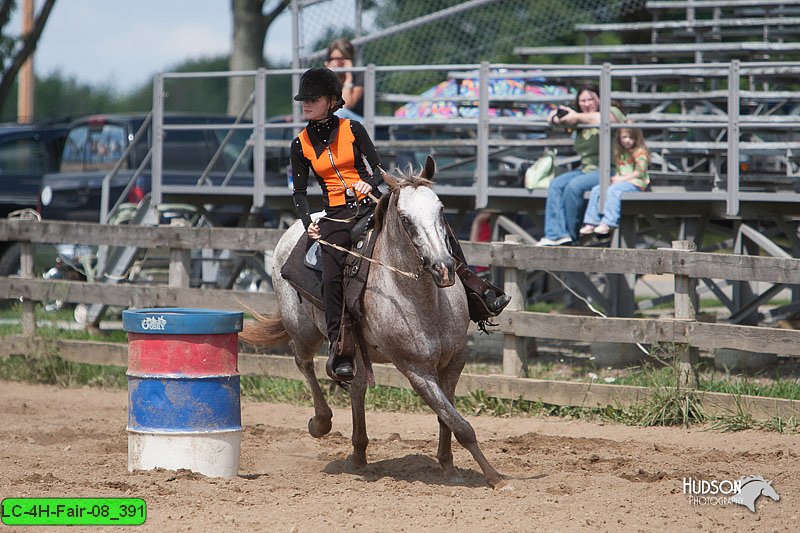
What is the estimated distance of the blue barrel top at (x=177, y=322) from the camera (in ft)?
22.5

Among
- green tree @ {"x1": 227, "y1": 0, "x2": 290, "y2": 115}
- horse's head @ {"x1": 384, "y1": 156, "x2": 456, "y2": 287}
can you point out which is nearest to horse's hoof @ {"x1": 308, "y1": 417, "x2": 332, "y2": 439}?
horse's head @ {"x1": 384, "y1": 156, "x2": 456, "y2": 287}

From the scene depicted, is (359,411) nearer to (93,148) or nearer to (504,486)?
(504,486)

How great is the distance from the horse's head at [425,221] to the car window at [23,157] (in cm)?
1302

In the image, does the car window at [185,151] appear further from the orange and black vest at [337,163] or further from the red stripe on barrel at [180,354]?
the red stripe on barrel at [180,354]

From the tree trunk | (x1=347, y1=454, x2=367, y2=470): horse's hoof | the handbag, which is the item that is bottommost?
(x1=347, y1=454, x2=367, y2=470): horse's hoof

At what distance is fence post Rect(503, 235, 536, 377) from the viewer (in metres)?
9.48

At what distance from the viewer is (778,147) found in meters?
10.1

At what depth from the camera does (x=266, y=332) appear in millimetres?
8586

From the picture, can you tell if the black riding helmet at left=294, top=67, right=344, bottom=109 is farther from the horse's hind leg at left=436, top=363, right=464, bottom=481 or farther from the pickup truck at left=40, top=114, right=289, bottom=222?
the pickup truck at left=40, top=114, right=289, bottom=222

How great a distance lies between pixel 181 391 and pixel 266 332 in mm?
Result: 1718

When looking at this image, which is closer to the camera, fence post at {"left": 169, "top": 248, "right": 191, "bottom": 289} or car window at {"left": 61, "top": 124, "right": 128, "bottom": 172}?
fence post at {"left": 169, "top": 248, "right": 191, "bottom": 289}

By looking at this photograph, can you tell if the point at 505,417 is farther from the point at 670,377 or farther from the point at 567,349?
the point at 567,349

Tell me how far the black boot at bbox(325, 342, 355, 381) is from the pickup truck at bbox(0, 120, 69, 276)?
38.7 ft

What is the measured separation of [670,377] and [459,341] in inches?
98.0
